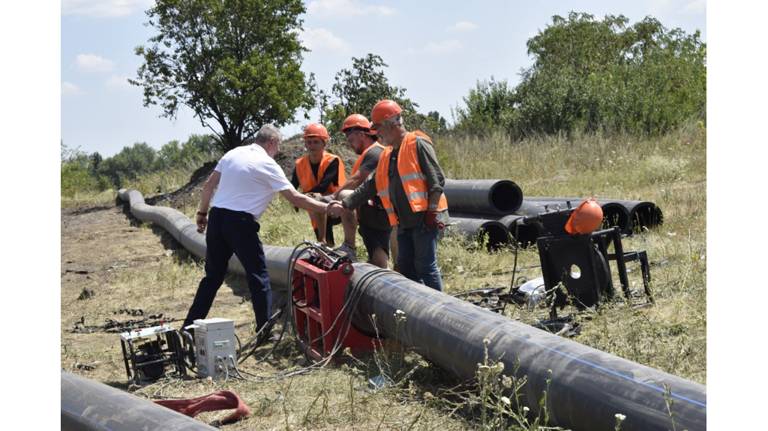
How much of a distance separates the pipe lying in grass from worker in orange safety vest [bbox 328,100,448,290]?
66cm

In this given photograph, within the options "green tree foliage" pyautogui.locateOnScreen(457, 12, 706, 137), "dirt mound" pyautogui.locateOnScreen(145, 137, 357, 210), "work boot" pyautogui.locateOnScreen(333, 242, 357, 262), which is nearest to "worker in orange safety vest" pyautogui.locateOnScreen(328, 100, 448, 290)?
"work boot" pyautogui.locateOnScreen(333, 242, 357, 262)

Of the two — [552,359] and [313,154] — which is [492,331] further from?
[313,154]

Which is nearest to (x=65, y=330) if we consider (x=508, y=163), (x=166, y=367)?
(x=166, y=367)

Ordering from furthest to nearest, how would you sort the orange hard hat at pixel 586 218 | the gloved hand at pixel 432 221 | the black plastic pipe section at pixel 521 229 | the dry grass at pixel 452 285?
the black plastic pipe section at pixel 521 229 < the gloved hand at pixel 432 221 < the orange hard hat at pixel 586 218 < the dry grass at pixel 452 285

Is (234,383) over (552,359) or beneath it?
beneath

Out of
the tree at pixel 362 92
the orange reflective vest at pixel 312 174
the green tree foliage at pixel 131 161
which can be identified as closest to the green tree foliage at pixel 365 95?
the tree at pixel 362 92

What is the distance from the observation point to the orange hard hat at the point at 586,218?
668cm

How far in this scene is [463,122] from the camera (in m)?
27.5

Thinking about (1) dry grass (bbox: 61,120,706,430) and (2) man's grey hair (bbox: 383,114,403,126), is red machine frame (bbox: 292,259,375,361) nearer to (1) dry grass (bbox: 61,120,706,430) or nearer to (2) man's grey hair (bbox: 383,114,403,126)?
(1) dry grass (bbox: 61,120,706,430)

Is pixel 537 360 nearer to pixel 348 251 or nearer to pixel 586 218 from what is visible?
pixel 586 218

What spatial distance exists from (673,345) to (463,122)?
874 inches

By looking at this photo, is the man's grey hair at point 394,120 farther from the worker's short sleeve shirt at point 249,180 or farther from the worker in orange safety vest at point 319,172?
the worker in orange safety vest at point 319,172

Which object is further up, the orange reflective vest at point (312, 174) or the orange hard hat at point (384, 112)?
the orange hard hat at point (384, 112)

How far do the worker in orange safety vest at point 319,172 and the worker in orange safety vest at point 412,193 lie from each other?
1.88 metres
